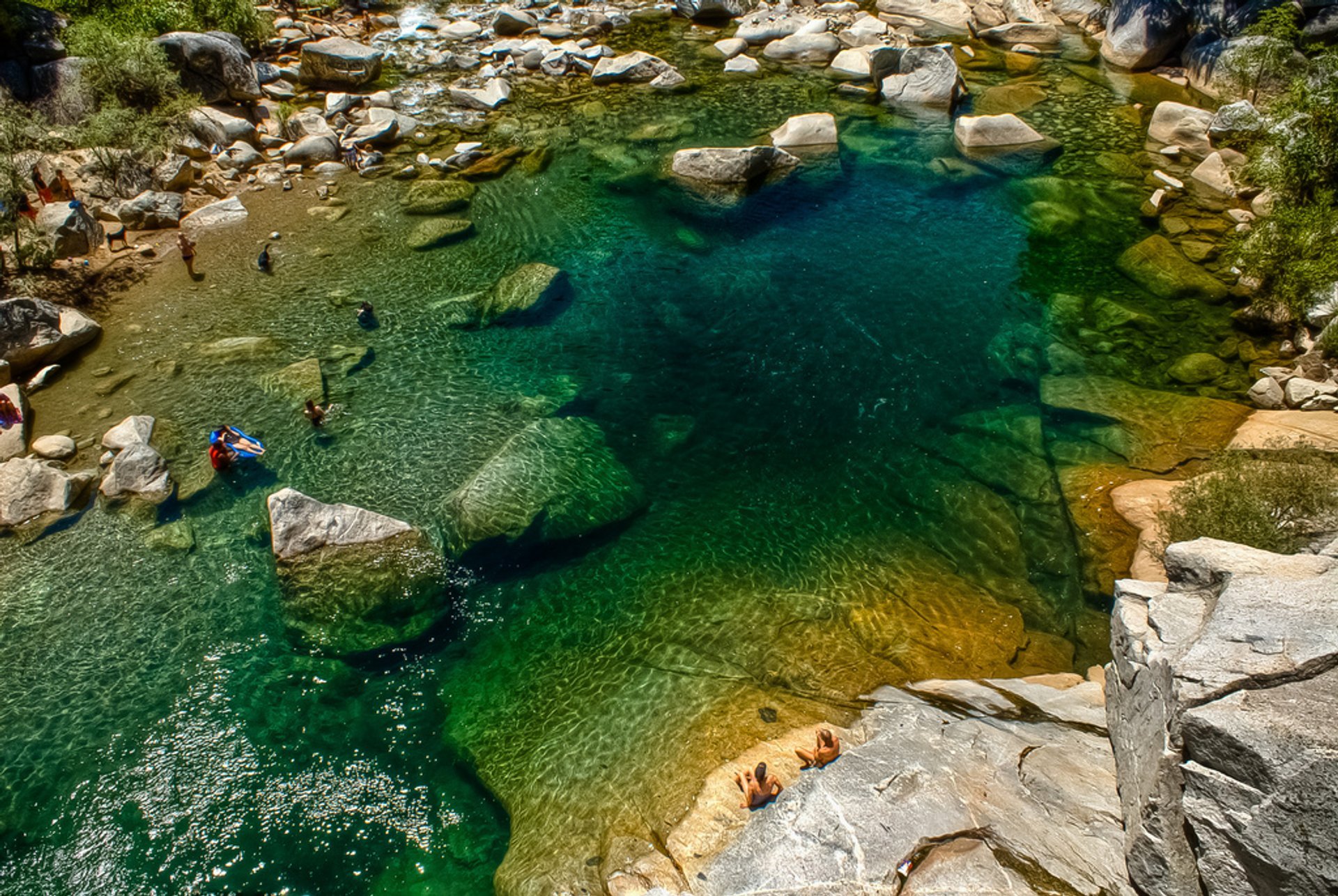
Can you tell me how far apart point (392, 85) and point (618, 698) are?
103 feet

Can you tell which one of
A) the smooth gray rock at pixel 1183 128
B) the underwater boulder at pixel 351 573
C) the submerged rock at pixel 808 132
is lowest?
the underwater boulder at pixel 351 573

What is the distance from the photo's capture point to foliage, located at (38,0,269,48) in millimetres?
30406

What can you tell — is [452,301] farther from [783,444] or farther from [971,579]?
[971,579]

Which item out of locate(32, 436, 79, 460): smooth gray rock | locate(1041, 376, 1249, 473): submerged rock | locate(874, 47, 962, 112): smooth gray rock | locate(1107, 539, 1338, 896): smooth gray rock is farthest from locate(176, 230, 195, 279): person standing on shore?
locate(874, 47, 962, 112): smooth gray rock

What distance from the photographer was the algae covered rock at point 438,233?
25156 mm

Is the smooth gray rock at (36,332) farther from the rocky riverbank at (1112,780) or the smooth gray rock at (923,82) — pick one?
the smooth gray rock at (923,82)

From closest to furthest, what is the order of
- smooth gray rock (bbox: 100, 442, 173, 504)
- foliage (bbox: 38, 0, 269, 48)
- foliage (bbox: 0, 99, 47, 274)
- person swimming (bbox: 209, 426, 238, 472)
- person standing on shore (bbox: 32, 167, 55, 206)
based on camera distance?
smooth gray rock (bbox: 100, 442, 173, 504) < person swimming (bbox: 209, 426, 238, 472) < foliage (bbox: 0, 99, 47, 274) < person standing on shore (bbox: 32, 167, 55, 206) < foliage (bbox: 38, 0, 269, 48)

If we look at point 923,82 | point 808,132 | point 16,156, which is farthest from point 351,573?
point 923,82

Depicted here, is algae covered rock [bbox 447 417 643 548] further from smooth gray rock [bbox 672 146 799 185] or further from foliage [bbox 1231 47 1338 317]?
foliage [bbox 1231 47 1338 317]

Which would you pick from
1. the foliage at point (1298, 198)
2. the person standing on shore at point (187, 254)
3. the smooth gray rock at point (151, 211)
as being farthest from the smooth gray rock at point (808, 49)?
the person standing on shore at point (187, 254)

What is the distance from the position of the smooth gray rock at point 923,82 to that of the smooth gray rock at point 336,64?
21941 mm

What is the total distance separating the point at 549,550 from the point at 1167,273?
1931 centimetres

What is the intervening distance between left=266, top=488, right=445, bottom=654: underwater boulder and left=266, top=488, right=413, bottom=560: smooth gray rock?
0.01 meters

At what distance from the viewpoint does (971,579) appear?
15.2 meters
